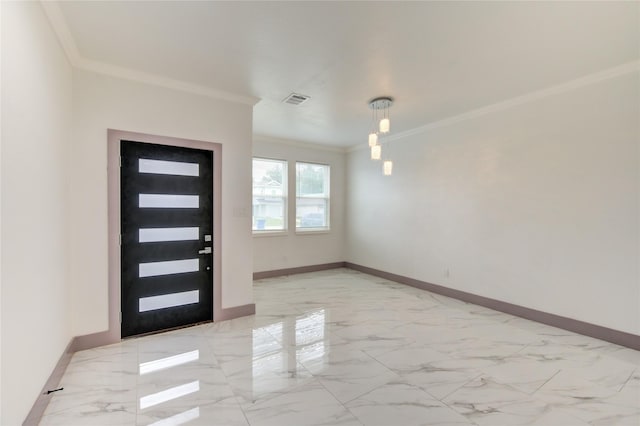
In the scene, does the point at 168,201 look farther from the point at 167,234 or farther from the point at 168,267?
the point at 168,267

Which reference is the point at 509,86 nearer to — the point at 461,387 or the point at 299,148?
the point at 461,387

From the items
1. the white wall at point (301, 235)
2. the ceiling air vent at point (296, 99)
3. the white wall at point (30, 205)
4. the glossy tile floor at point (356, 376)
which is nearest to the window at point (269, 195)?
the white wall at point (301, 235)

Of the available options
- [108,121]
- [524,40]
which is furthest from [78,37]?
[524,40]

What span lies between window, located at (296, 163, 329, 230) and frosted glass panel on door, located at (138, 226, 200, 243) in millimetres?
2995

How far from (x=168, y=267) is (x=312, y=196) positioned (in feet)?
12.1

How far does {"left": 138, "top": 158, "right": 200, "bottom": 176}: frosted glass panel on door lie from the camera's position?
125 inches

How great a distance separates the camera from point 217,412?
199 centimetres

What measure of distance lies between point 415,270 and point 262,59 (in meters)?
4.16

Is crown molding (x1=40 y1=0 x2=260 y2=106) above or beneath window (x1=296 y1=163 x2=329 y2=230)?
above

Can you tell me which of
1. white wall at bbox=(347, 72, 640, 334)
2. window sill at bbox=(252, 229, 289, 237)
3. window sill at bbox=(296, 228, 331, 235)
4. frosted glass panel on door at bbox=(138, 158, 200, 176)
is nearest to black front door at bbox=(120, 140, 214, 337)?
frosted glass panel on door at bbox=(138, 158, 200, 176)

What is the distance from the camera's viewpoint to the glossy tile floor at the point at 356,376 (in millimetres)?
1971

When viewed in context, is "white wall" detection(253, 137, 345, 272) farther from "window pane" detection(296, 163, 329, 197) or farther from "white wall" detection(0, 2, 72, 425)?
"white wall" detection(0, 2, 72, 425)

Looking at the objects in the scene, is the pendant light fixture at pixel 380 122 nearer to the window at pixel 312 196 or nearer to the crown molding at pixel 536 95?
the crown molding at pixel 536 95

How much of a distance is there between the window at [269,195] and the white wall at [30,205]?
334 centimetres
